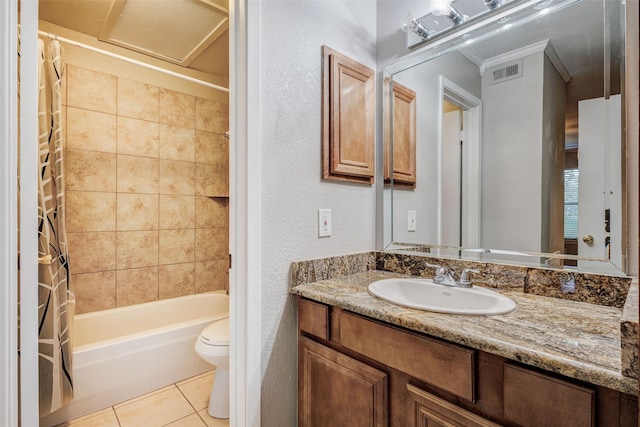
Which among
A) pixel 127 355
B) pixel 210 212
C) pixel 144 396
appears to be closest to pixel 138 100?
pixel 210 212

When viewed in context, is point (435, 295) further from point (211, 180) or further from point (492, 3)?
point (211, 180)

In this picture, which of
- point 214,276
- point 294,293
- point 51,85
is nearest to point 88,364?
point 214,276

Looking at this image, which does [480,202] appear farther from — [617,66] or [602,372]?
[602,372]

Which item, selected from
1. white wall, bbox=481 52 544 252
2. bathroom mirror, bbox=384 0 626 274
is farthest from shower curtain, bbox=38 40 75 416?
white wall, bbox=481 52 544 252

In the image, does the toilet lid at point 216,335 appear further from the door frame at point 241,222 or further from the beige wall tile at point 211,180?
the beige wall tile at point 211,180

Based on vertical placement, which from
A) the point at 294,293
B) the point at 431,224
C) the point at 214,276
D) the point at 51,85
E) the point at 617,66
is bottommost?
the point at 214,276

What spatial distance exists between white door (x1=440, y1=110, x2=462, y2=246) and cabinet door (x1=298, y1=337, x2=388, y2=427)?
706 mm

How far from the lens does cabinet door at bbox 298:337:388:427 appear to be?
37.6 inches

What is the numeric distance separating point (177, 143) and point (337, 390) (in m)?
2.38

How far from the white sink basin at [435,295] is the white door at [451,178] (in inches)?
9.9

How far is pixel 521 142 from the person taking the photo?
1178mm

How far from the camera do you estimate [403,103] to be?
1.54m

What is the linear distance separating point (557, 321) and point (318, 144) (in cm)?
103

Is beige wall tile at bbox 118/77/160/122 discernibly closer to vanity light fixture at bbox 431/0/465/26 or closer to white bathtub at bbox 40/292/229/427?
white bathtub at bbox 40/292/229/427
